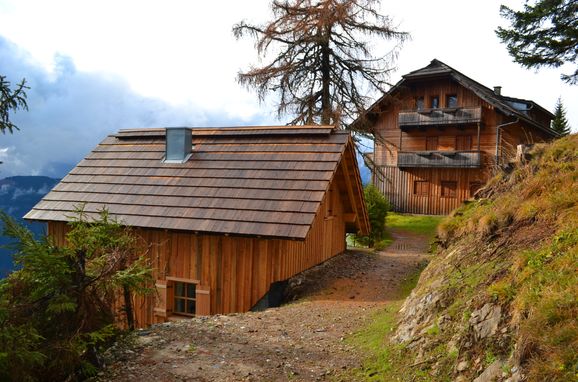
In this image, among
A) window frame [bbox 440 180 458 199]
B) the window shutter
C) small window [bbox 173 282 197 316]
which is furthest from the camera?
window frame [bbox 440 180 458 199]

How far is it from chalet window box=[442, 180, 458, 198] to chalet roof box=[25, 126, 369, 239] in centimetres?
1359

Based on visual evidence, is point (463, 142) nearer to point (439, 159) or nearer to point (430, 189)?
point (439, 159)

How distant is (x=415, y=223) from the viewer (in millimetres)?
25500

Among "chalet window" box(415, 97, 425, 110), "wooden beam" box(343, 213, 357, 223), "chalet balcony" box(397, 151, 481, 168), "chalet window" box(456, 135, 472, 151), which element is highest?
"chalet window" box(415, 97, 425, 110)

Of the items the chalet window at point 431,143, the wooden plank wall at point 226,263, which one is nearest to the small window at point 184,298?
the wooden plank wall at point 226,263

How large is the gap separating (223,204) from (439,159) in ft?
63.0

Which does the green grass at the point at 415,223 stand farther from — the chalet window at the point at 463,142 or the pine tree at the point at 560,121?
the pine tree at the point at 560,121

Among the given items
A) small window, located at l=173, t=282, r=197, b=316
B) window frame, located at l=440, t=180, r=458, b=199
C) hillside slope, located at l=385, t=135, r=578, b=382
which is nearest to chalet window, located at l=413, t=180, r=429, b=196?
window frame, located at l=440, t=180, r=458, b=199

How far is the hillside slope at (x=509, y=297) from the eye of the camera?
3787 mm

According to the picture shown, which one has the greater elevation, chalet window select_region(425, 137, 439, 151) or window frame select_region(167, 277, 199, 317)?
chalet window select_region(425, 137, 439, 151)

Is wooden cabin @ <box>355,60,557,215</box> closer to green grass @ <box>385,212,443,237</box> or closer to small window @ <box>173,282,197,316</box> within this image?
Answer: green grass @ <box>385,212,443,237</box>

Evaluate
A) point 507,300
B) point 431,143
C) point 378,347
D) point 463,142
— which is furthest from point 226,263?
point 463,142

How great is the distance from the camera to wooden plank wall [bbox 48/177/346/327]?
1158cm

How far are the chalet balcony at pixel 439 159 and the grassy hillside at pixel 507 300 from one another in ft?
61.3
